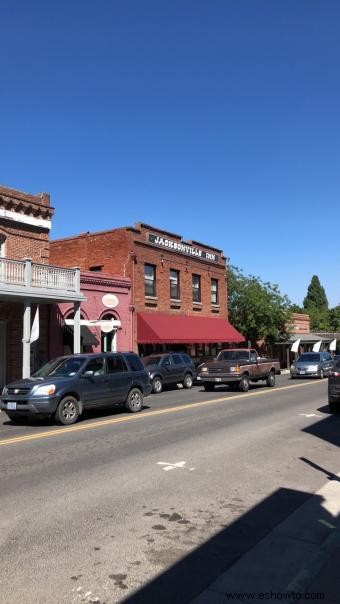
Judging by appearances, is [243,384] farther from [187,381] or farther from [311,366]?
[311,366]

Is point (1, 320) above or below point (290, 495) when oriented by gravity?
above

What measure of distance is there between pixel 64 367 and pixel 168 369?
10237 mm

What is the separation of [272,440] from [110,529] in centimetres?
550

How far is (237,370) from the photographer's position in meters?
21.1

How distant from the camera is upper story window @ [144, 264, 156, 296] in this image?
1192 inches

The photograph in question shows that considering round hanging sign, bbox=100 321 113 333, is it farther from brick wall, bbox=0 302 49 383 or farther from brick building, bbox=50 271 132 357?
brick wall, bbox=0 302 49 383

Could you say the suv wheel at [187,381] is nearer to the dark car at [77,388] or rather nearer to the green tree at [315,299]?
the dark car at [77,388]

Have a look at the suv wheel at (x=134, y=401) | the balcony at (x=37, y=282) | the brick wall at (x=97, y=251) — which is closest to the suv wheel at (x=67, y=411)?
the suv wheel at (x=134, y=401)

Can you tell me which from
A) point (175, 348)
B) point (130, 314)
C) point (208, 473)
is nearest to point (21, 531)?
point (208, 473)

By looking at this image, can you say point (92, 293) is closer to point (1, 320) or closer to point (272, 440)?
point (1, 320)

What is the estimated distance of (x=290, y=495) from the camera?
6543 millimetres

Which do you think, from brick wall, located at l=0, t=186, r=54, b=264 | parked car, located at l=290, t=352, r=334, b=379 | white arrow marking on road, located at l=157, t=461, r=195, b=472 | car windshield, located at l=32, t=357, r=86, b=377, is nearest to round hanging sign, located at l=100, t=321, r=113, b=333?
brick wall, located at l=0, t=186, r=54, b=264

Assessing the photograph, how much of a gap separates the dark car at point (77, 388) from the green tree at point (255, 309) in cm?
2565

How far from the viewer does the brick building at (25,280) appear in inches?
786
